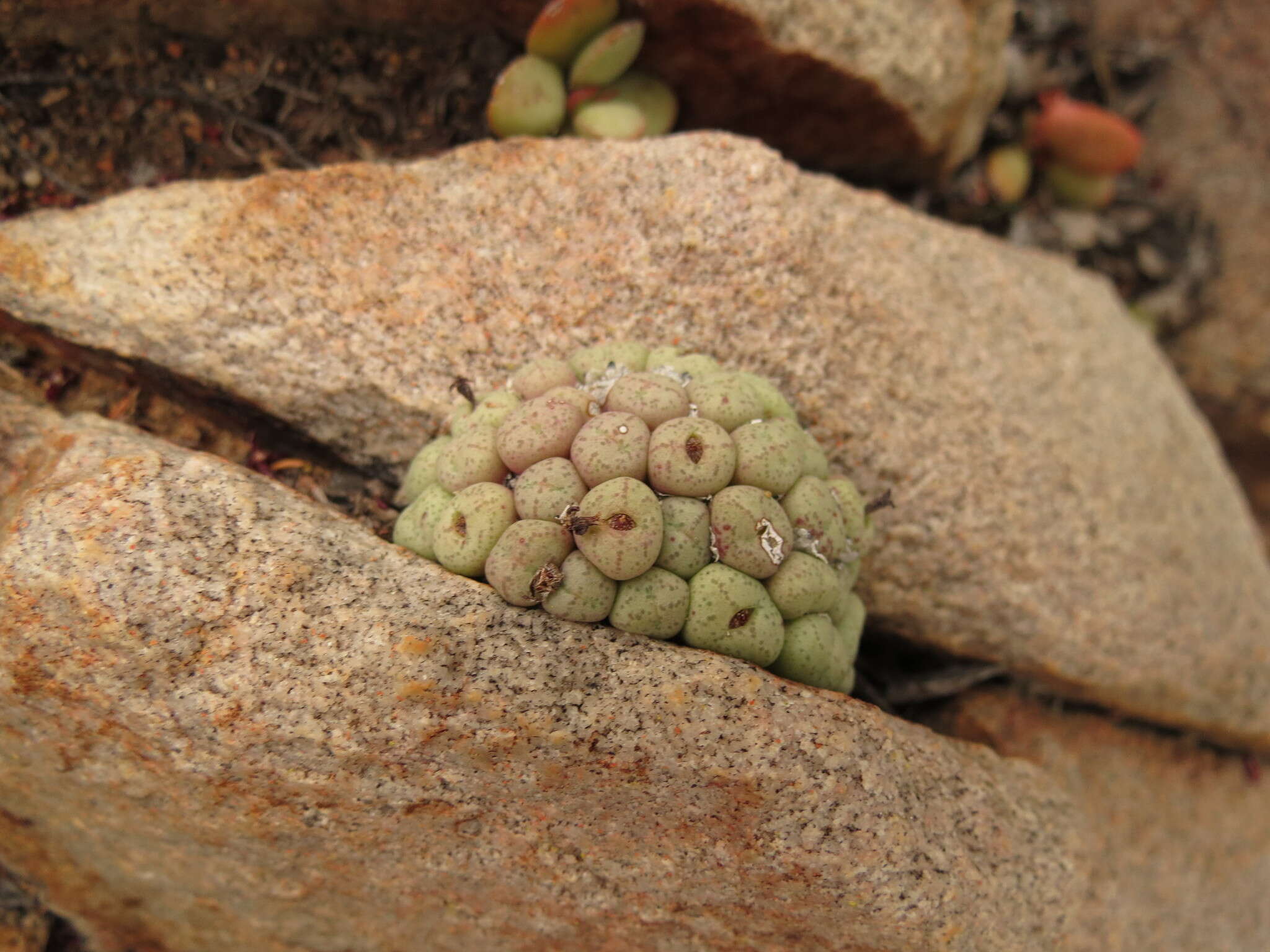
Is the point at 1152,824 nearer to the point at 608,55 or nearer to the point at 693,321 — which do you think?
the point at 693,321

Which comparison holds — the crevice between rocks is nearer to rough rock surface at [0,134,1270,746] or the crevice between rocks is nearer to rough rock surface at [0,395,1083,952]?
rough rock surface at [0,134,1270,746]

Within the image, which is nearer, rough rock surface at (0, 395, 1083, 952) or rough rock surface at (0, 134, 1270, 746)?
rough rock surface at (0, 395, 1083, 952)

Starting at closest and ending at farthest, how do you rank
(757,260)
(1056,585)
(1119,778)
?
(757,260) → (1056,585) → (1119,778)


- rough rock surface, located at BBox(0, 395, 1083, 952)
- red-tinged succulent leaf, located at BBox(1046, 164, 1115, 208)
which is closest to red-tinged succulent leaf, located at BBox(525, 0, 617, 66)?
rough rock surface, located at BBox(0, 395, 1083, 952)

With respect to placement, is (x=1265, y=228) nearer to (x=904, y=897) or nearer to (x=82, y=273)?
(x=904, y=897)

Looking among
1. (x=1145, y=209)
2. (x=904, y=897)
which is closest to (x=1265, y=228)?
(x=1145, y=209)

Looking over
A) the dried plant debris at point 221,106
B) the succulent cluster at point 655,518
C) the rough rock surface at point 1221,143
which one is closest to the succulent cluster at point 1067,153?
the rough rock surface at point 1221,143
